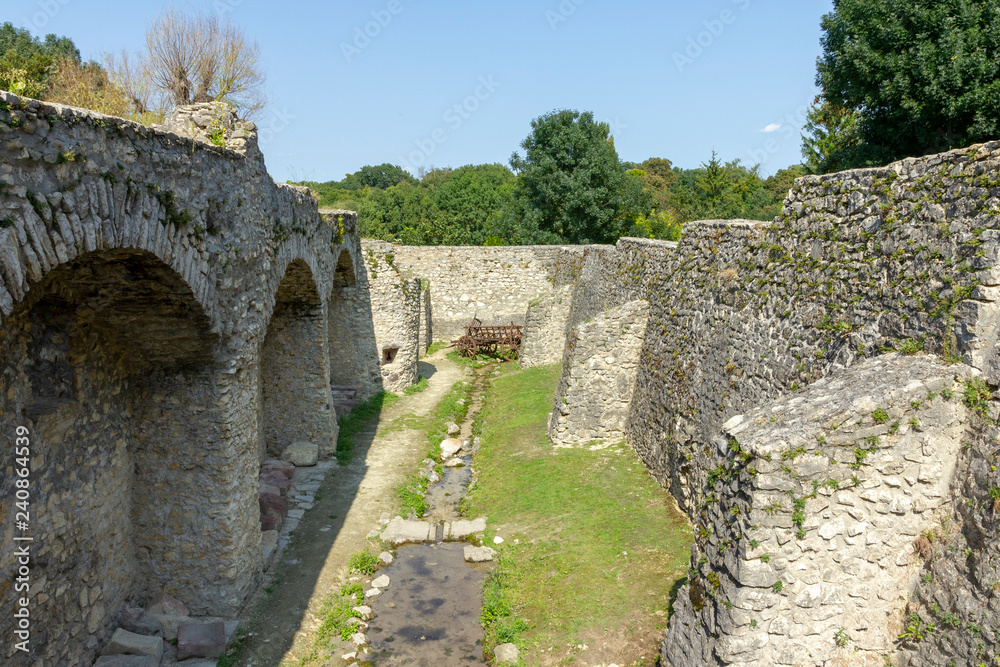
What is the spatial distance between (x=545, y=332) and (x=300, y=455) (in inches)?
392

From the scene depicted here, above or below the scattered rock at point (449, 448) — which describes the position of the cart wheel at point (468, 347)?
above

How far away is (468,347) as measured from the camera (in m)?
22.5

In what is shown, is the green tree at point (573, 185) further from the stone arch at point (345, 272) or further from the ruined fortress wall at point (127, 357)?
the ruined fortress wall at point (127, 357)

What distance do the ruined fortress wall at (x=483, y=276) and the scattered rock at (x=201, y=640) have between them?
17535 millimetres

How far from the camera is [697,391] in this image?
8.94 metres

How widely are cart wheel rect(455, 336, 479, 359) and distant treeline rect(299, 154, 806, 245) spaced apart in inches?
326

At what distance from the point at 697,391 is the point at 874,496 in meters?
4.15

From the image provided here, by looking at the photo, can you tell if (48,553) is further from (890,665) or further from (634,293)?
(634,293)

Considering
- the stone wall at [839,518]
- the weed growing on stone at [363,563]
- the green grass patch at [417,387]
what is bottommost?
the weed growing on stone at [363,563]

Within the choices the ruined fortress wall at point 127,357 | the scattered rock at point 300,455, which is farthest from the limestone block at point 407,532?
the scattered rock at point 300,455

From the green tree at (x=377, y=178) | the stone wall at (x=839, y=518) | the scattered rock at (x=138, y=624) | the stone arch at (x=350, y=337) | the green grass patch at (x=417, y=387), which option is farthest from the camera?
the green tree at (x=377, y=178)

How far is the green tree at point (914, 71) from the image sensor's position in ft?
46.9

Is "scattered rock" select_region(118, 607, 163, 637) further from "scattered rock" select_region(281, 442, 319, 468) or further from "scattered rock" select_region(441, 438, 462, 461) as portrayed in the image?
"scattered rock" select_region(441, 438, 462, 461)

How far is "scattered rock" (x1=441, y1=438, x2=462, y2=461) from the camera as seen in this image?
A: 44.7ft
